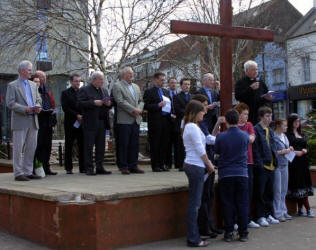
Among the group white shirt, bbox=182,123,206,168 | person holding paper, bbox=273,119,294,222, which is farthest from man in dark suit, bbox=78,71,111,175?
person holding paper, bbox=273,119,294,222

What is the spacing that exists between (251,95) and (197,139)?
7.53 ft

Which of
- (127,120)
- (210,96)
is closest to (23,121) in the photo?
(127,120)

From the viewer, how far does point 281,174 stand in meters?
7.33

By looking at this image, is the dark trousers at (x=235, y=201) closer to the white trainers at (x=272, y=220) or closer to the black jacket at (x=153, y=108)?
the white trainers at (x=272, y=220)

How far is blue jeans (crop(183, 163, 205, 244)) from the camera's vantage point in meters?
5.46

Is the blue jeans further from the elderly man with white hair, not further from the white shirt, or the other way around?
the elderly man with white hair

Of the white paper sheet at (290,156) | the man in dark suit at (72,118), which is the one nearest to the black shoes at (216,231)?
the white paper sheet at (290,156)

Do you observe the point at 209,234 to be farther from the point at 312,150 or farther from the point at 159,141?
the point at 312,150

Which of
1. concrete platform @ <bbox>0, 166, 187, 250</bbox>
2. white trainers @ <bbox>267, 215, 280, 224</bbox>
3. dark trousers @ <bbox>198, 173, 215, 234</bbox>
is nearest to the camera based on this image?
concrete platform @ <bbox>0, 166, 187, 250</bbox>

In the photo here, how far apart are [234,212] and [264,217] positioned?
1.04m

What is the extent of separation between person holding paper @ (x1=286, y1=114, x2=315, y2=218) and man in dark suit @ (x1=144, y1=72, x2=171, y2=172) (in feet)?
7.83

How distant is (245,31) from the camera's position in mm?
7074

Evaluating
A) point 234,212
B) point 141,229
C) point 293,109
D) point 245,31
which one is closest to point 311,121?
point 245,31

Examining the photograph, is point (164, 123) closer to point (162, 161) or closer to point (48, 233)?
point (162, 161)
